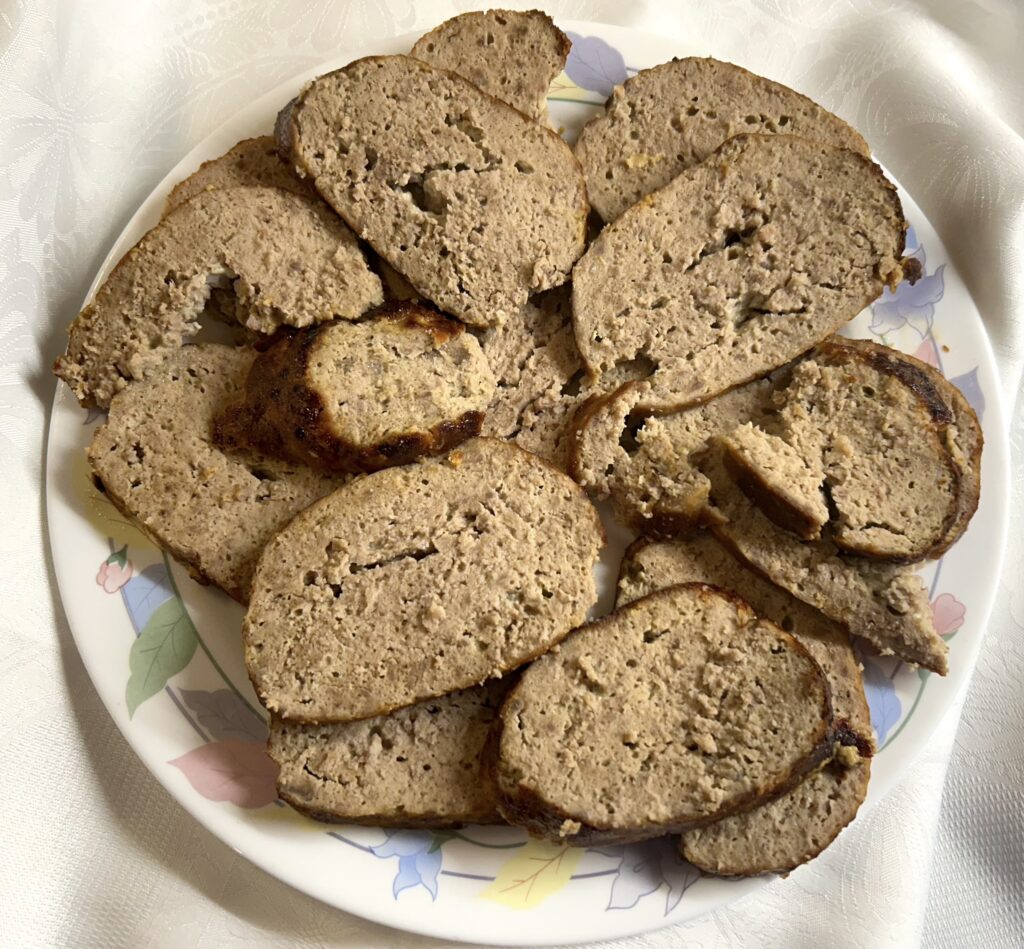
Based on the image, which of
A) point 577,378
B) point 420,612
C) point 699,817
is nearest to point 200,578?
point 420,612

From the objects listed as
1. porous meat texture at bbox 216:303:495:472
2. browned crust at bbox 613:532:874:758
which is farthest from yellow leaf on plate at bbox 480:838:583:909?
porous meat texture at bbox 216:303:495:472

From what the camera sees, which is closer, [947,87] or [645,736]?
[645,736]

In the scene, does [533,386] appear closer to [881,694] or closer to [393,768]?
[393,768]

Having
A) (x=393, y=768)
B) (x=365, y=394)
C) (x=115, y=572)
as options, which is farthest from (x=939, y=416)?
(x=115, y=572)

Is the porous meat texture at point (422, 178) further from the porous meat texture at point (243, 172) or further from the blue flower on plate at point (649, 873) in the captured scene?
the blue flower on plate at point (649, 873)

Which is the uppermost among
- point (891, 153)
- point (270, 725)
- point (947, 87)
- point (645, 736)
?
point (947, 87)

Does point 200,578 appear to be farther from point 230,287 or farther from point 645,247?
point 645,247

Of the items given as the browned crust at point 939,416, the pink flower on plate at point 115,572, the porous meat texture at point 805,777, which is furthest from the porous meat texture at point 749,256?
the pink flower on plate at point 115,572
